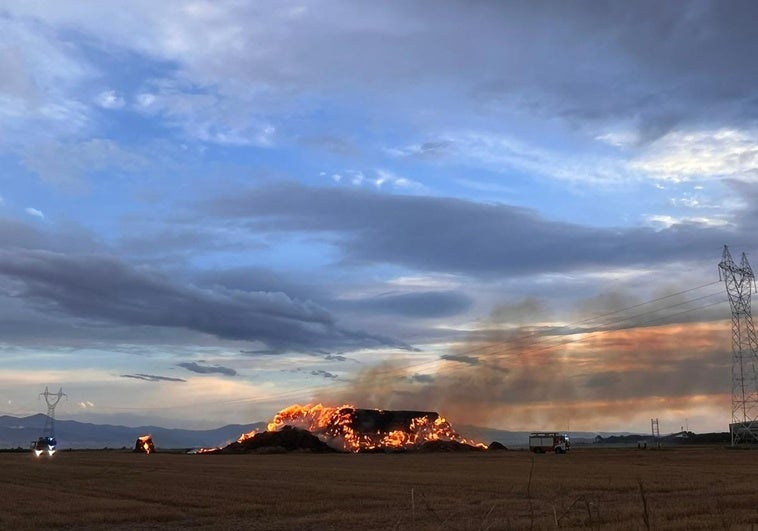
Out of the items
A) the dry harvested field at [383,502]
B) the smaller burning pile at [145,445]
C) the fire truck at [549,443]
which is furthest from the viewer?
the smaller burning pile at [145,445]

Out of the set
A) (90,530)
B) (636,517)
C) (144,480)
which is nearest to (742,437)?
(144,480)

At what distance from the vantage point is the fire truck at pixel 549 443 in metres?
128

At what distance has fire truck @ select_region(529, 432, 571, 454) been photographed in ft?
419

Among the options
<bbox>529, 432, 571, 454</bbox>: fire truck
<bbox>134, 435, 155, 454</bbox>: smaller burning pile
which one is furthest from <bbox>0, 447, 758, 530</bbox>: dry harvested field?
<bbox>134, 435, 155, 454</bbox>: smaller burning pile

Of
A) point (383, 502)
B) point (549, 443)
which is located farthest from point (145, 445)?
point (383, 502)

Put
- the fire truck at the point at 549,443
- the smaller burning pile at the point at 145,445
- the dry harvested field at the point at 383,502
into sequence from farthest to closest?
the smaller burning pile at the point at 145,445
the fire truck at the point at 549,443
the dry harvested field at the point at 383,502

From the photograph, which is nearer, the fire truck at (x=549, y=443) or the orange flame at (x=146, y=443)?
the fire truck at (x=549, y=443)

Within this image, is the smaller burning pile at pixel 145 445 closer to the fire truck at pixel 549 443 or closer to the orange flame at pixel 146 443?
the orange flame at pixel 146 443

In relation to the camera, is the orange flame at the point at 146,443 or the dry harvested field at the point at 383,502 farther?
the orange flame at the point at 146,443

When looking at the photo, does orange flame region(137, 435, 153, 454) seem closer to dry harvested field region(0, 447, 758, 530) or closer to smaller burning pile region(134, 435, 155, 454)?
smaller burning pile region(134, 435, 155, 454)

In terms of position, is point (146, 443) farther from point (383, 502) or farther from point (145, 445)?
point (383, 502)

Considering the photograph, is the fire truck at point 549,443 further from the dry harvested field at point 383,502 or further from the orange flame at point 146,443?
the orange flame at point 146,443

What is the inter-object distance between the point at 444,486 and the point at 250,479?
17.2 m

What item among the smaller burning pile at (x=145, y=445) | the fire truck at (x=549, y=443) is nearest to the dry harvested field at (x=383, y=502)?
the fire truck at (x=549, y=443)
